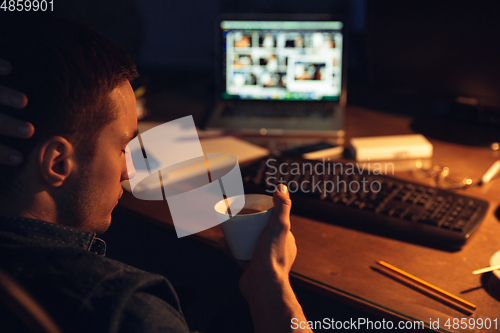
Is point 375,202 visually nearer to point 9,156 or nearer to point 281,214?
point 281,214

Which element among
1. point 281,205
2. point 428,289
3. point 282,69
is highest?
point 282,69

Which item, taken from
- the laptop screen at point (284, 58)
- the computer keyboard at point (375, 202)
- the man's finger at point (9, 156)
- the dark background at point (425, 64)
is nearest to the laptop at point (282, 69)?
the laptop screen at point (284, 58)

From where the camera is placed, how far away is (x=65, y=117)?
52 cm

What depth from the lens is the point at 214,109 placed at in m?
1.42

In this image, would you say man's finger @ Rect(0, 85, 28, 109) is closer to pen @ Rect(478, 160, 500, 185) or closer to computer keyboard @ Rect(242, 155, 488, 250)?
computer keyboard @ Rect(242, 155, 488, 250)

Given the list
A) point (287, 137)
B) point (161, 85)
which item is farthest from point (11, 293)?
point (161, 85)

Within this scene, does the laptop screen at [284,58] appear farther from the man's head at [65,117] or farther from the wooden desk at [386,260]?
the man's head at [65,117]

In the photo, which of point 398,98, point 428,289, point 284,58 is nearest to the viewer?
point 428,289

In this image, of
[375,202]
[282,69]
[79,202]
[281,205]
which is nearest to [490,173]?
[375,202]

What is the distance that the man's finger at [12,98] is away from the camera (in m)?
0.48

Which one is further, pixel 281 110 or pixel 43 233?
pixel 281 110

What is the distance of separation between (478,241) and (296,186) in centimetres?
34

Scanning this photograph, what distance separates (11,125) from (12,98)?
1.4 inches

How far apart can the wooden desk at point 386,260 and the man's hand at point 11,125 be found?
33 cm
